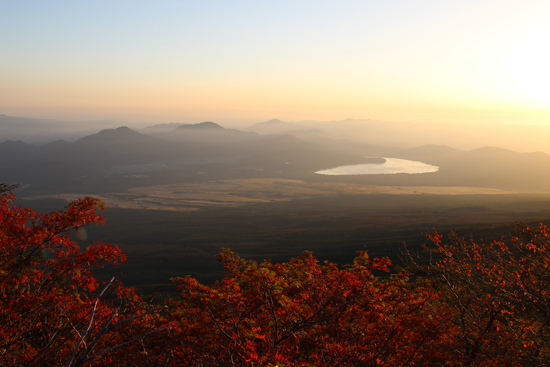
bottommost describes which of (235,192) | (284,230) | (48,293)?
(284,230)

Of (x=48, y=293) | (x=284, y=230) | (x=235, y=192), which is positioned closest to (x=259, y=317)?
(x=48, y=293)

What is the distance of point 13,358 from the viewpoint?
30.4 feet

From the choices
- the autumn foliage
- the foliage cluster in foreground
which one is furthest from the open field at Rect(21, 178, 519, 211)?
the foliage cluster in foreground

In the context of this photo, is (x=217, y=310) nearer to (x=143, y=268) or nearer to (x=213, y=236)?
(x=143, y=268)

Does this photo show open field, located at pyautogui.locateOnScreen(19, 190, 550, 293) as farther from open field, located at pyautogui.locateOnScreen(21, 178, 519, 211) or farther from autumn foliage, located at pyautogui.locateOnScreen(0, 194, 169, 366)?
autumn foliage, located at pyautogui.locateOnScreen(0, 194, 169, 366)

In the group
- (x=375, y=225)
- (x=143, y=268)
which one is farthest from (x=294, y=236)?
(x=143, y=268)

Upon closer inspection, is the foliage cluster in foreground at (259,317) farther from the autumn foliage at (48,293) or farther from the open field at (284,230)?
the open field at (284,230)

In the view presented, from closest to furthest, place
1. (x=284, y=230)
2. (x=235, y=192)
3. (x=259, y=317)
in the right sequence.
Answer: (x=259, y=317) → (x=284, y=230) → (x=235, y=192)

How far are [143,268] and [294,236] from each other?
33.1 metres

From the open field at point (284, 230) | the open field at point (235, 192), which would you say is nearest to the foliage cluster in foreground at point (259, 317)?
→ the open field at point (284, 230)

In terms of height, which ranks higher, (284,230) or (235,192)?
(235,192)

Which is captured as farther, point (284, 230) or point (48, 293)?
point (284, 230)

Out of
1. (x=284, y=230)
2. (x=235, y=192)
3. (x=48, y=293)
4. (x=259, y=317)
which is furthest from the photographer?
(x=235, y=192)

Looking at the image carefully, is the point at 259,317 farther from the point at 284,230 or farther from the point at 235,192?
the point at 235,192
